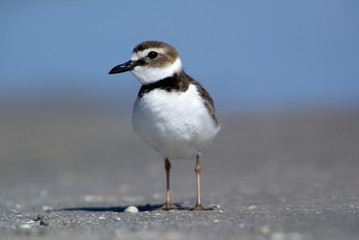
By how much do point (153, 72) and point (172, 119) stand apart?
0.51 metres

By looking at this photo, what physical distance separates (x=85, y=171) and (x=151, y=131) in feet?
19.9

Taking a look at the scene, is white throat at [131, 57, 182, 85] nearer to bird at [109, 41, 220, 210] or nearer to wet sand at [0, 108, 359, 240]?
bird at [109, 41, 220, 210]

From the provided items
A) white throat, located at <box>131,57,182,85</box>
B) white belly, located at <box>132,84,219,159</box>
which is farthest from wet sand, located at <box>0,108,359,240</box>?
white throat, located at <box>131,57,182,85</box>

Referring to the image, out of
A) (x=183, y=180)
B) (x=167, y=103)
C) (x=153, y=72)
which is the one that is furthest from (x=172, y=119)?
(x=183, y=180)

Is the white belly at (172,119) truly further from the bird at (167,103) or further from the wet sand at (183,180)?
the wet sand at (183,180)

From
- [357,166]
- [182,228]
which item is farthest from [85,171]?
[182,228]

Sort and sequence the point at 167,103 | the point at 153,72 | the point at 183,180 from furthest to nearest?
1. the point at 183,180
2. the point at 153,72
3. the point at 167,103

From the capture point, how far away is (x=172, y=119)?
18.2 ft

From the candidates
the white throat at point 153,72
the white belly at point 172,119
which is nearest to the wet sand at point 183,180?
the white belly at point 172,119

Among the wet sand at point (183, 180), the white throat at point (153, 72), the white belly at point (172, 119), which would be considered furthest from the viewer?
the white throat at point (153, 72)

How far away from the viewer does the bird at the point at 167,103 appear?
5.55m

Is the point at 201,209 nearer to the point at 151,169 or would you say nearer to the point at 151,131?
the point at 151,131

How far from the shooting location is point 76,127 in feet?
54.8

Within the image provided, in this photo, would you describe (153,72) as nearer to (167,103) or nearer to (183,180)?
(167,103)
